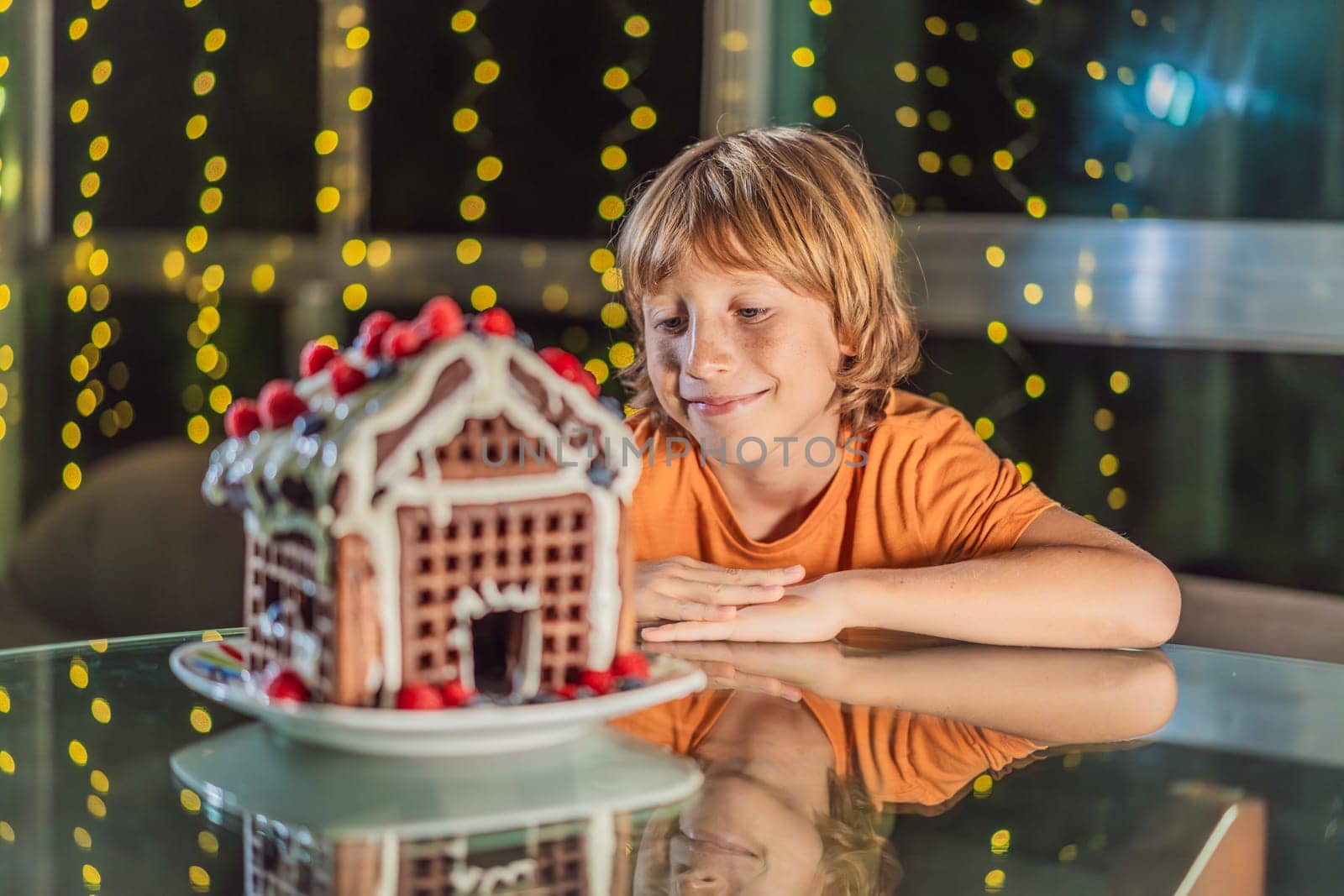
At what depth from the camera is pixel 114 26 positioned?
2.88 metres

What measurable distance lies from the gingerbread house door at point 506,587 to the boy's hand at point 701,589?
30 cm

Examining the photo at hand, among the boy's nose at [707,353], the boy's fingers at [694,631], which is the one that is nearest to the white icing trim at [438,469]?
the boy's fingers at [694,631]

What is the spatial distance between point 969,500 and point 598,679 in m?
0.69

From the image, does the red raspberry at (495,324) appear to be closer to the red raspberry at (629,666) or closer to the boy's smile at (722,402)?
the red raspberry at (629,666)

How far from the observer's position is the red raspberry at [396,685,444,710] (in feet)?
2.39

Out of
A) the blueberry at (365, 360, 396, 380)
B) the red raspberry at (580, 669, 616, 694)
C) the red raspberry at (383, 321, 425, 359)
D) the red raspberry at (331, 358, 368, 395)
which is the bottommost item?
the red raspberry at (580, 669, 616, 694)

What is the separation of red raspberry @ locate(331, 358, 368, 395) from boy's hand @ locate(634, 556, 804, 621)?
399 millimetres

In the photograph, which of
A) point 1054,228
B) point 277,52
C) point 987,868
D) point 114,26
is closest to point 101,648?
point 987,868

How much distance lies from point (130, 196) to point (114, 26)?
0.35m

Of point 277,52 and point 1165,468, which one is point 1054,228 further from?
point 277,52

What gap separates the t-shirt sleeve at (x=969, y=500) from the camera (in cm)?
133

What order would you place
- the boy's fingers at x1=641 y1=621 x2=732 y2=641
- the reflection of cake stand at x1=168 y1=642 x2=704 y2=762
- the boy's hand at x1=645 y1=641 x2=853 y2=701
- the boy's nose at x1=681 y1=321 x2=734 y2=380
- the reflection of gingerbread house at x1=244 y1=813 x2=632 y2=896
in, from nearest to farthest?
the reflection of gingerbread house at x1=244 y1=813 x2=632 y2=896, the reflection of cake stand at x1=168 y1=642 x2=704 y2=762, the boy's hand at x1=645 y1=641 x2=853 y2=701, the boy's fingers at x1=641 y1=621 x2=732 y2=641, the boy's nose at x1=681 y1=321 x2=734 y2=380

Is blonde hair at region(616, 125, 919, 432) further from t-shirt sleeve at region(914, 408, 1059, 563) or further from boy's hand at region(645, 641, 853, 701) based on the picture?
boy's hand at region(645, 641, 853, 701)

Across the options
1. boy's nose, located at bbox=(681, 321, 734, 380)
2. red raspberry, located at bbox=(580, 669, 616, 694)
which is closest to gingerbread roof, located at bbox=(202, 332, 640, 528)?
red raspberry, located at bbox=(580, 669, 616, 694)
